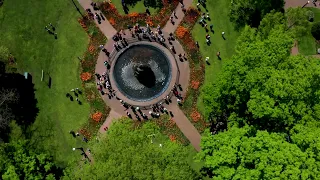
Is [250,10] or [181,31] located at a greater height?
[181,31]

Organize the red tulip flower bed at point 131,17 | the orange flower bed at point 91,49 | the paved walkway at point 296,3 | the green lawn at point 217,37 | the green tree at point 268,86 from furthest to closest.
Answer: the paved walkway at point 296,3, the red tulip flower bed at point 131,17, the green lawn at point 217,37, the orange flower bed at point 91,49, the green tree at point 268,86

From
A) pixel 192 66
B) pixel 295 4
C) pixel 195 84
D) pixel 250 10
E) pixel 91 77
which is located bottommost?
pixel 195 84

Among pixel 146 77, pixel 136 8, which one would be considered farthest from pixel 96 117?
pixel 136 8

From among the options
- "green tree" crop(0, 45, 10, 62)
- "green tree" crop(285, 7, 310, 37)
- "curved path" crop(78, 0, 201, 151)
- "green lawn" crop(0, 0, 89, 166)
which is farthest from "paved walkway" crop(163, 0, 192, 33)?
"green tree" crop(0, 45, 10, 62)

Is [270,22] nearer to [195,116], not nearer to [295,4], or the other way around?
[295,4]

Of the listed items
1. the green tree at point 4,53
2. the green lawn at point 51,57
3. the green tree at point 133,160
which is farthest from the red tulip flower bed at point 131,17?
the green tree at point 133,160

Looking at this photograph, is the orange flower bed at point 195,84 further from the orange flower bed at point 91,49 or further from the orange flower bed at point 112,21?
the orange flower bed at point 91,49
